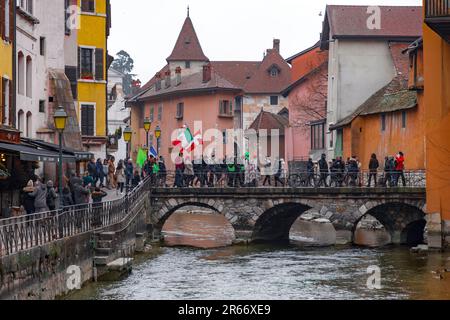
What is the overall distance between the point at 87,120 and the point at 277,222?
11.2m

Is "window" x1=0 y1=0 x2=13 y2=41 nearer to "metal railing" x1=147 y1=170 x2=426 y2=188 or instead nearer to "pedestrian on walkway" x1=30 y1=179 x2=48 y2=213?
"pedestrian on walkway" x1=30 y1=179 x2=48 y2=213

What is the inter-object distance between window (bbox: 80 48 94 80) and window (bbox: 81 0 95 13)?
2275 mm

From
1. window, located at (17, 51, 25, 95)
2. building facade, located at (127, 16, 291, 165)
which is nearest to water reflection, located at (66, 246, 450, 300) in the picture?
window, located at (17, 51, 25, 95)

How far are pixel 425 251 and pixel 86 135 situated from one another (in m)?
20.6

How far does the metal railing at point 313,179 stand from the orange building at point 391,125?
184 cm

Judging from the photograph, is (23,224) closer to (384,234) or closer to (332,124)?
(384,234)

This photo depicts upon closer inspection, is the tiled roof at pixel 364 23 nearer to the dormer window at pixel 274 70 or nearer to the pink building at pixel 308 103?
the pink building at pixel 308 103

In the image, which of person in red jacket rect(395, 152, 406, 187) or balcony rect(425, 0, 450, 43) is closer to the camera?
balcony rect(425, 0, 450, 43)

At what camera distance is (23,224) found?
27969 millimetres

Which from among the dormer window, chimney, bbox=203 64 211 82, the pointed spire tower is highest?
the pointed spire tower

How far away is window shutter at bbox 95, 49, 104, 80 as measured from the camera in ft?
200

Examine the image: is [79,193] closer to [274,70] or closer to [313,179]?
[313,179]

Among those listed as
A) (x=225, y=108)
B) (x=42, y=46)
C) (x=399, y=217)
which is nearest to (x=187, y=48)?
(x=225, y=108)

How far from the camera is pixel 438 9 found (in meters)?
43.7
